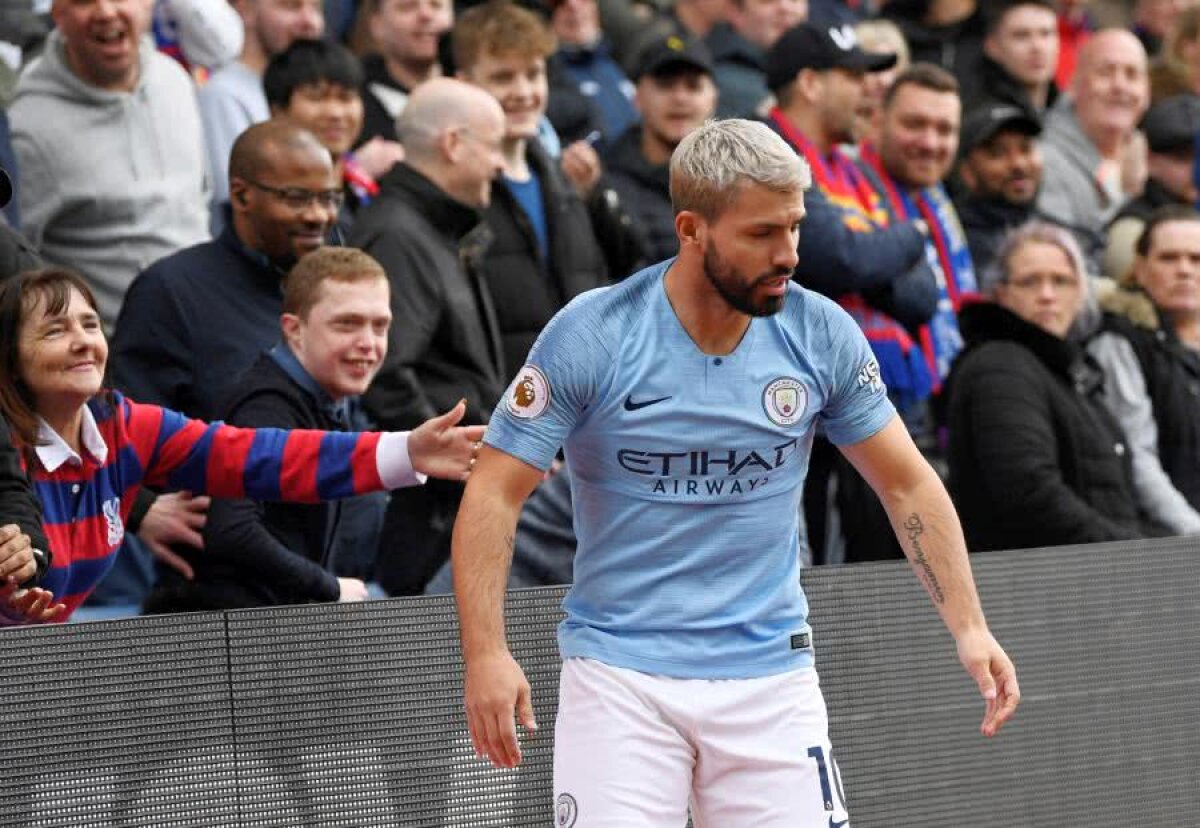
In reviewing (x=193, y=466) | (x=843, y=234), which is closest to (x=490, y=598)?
(x=193, y=466)

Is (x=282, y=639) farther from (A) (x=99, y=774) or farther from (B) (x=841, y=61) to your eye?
(B) (x=841, y=61)

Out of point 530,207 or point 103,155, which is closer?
point 103,155

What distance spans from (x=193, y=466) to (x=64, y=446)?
41 cm

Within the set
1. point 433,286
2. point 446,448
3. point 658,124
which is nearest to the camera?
point 446,448

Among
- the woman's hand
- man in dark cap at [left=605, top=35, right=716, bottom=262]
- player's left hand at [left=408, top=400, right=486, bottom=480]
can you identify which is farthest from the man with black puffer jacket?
the woman's hand

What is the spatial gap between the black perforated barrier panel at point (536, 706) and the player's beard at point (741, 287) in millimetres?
1552

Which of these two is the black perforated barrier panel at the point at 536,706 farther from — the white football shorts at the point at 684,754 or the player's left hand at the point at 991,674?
the player's left hand at the point at 991,674

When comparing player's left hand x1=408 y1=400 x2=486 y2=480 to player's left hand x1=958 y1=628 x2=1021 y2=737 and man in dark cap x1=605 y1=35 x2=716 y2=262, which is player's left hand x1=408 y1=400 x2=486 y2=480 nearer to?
A: player's left hand x1=958 y1=628 x2=1021 y2=737

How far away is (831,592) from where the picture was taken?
21.6ft

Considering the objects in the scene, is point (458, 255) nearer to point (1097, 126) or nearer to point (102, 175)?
point (102, 175)

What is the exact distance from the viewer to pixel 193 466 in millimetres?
5805

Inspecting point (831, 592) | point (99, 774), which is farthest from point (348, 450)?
point (831, 592)

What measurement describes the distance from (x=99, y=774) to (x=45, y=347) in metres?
1.12

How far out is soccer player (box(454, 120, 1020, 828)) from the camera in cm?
475
